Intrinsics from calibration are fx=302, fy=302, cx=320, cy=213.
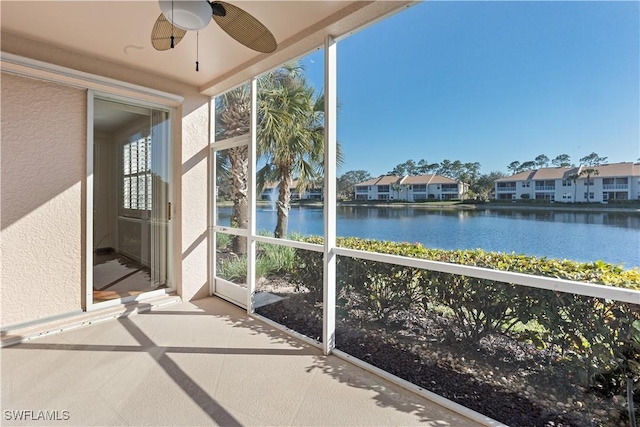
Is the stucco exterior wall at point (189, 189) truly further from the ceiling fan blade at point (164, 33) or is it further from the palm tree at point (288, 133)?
the ceiling fan blade at point (164, 33)

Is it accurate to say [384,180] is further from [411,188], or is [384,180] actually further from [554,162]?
[554,162]

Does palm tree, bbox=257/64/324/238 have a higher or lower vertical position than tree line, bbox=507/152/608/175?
higher

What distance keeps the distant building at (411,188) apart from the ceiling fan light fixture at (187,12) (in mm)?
1595

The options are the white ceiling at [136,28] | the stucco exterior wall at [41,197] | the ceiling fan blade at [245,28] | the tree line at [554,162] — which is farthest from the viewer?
the stucco exterior wall at [41,197]

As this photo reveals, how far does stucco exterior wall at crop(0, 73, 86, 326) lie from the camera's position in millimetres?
2789

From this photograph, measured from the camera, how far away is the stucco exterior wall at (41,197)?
2789mm

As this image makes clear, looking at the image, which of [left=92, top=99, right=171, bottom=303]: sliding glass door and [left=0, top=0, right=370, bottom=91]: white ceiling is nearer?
[left=0, top=0, right=370, bottom=91]: white ceiling

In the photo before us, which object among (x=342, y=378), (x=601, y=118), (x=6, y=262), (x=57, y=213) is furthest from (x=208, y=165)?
(x=601, y=118)

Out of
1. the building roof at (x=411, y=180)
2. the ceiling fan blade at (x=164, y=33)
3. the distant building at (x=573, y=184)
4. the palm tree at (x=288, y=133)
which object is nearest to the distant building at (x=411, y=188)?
the building roof at (x=411, y=180)

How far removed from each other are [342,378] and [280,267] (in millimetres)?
1376

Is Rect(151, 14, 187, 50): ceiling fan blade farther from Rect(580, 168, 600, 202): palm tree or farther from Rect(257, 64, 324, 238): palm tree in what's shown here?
Rect(580, 168, 600, 202): palm tree

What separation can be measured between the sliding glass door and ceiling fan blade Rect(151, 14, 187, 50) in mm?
1757

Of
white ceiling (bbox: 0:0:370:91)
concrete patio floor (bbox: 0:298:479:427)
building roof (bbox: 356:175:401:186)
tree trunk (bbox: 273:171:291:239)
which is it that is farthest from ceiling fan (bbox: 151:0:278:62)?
concrete patio floor (bbox: 0:298:479:427)

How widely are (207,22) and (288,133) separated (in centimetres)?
147
